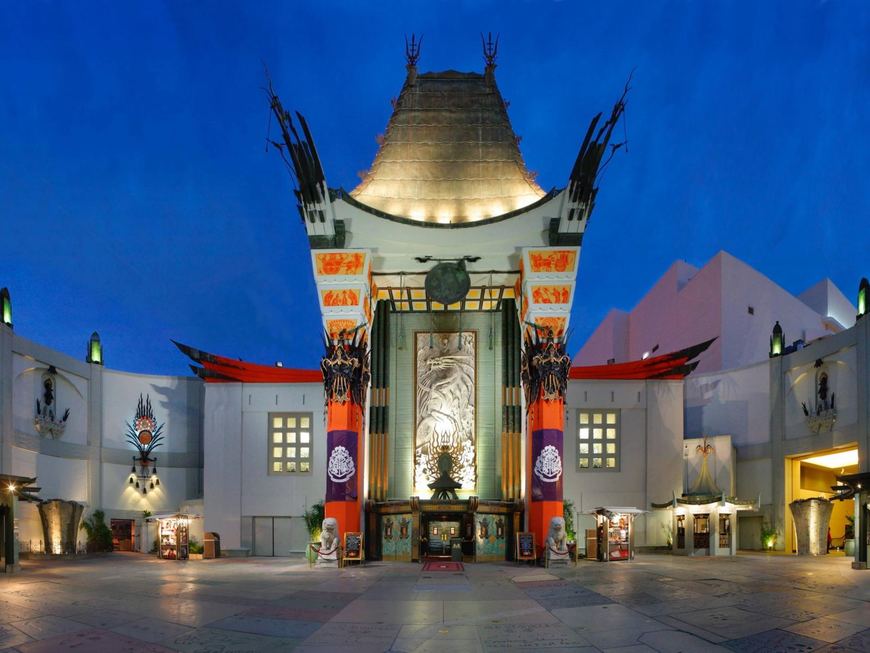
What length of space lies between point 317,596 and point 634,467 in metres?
16.2

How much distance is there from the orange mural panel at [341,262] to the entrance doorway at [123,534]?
14.5m

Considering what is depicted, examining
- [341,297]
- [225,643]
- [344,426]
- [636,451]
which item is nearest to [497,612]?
[225,643]

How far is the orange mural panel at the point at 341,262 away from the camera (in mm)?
27922

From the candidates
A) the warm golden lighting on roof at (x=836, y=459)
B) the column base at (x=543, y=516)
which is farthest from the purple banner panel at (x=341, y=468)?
the warm golden lighting on roof at (x=836, y=459)

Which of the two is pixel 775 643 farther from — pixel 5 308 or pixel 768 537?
pixel 5 308

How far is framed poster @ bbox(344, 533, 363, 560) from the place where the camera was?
25547 millimetres

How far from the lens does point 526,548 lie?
84.7ft

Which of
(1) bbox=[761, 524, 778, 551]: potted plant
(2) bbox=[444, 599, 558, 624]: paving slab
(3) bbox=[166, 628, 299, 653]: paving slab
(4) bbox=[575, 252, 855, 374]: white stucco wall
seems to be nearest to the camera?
(3) bbox=[166, 628, 299, 653]: paving slab

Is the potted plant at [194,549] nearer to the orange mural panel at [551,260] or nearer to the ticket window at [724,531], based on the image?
the orange mural panel at [551,260]

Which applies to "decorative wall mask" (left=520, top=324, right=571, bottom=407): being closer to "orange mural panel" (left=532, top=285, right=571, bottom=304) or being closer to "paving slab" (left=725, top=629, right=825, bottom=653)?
"orange mural panel" (left=532, top=285, right=571, bottom=304)

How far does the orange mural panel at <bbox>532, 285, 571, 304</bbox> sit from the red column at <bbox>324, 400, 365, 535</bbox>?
23.1 feet

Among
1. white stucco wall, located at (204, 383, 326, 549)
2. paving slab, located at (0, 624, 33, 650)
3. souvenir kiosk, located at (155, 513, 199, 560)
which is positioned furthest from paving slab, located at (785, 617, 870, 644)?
souvenir kiosk, located at (155, 513, 199, 560)

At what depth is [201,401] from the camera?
36.0m

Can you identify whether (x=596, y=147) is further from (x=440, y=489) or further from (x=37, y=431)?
(x=37, y=431)
